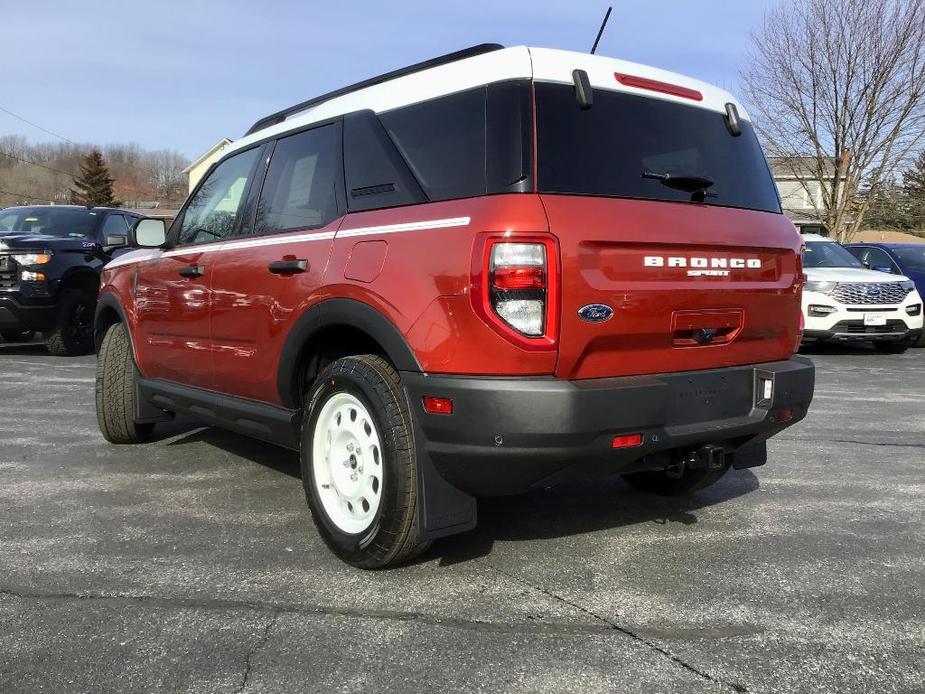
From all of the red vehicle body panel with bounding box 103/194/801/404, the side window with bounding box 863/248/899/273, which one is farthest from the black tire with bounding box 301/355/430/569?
the side window with bounding box 863/248/899/273

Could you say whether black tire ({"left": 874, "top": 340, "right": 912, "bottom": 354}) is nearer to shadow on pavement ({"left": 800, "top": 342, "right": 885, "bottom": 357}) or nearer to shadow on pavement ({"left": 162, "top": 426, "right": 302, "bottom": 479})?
shadow on pavement ({"left": 800, "top": 342, "right": 885, "bottom": 357})

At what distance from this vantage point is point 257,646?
2.55m

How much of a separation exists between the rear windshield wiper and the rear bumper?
0.72m

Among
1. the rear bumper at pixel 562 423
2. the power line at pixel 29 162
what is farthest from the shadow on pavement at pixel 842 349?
the power line at pixel 29 162

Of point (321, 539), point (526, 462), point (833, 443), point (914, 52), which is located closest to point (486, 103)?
point (526, 462)

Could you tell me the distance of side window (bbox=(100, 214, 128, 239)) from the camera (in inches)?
420

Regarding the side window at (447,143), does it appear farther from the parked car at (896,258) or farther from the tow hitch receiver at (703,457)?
the parked car at (896,258)

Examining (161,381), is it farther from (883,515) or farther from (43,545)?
(883,515)

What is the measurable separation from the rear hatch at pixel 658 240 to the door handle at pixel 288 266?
1.18 m

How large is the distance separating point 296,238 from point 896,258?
40.0ft

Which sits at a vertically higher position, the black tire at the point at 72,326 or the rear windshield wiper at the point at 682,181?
the rear windshield wiper at the point at 682,181

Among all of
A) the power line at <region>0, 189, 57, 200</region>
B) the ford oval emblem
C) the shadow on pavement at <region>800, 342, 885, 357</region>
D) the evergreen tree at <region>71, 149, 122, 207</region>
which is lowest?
the shadow on pavement at <region>800, 342, 885, 357</region>

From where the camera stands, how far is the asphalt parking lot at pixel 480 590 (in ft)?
7.88

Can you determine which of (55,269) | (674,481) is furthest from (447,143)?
(55,269)
